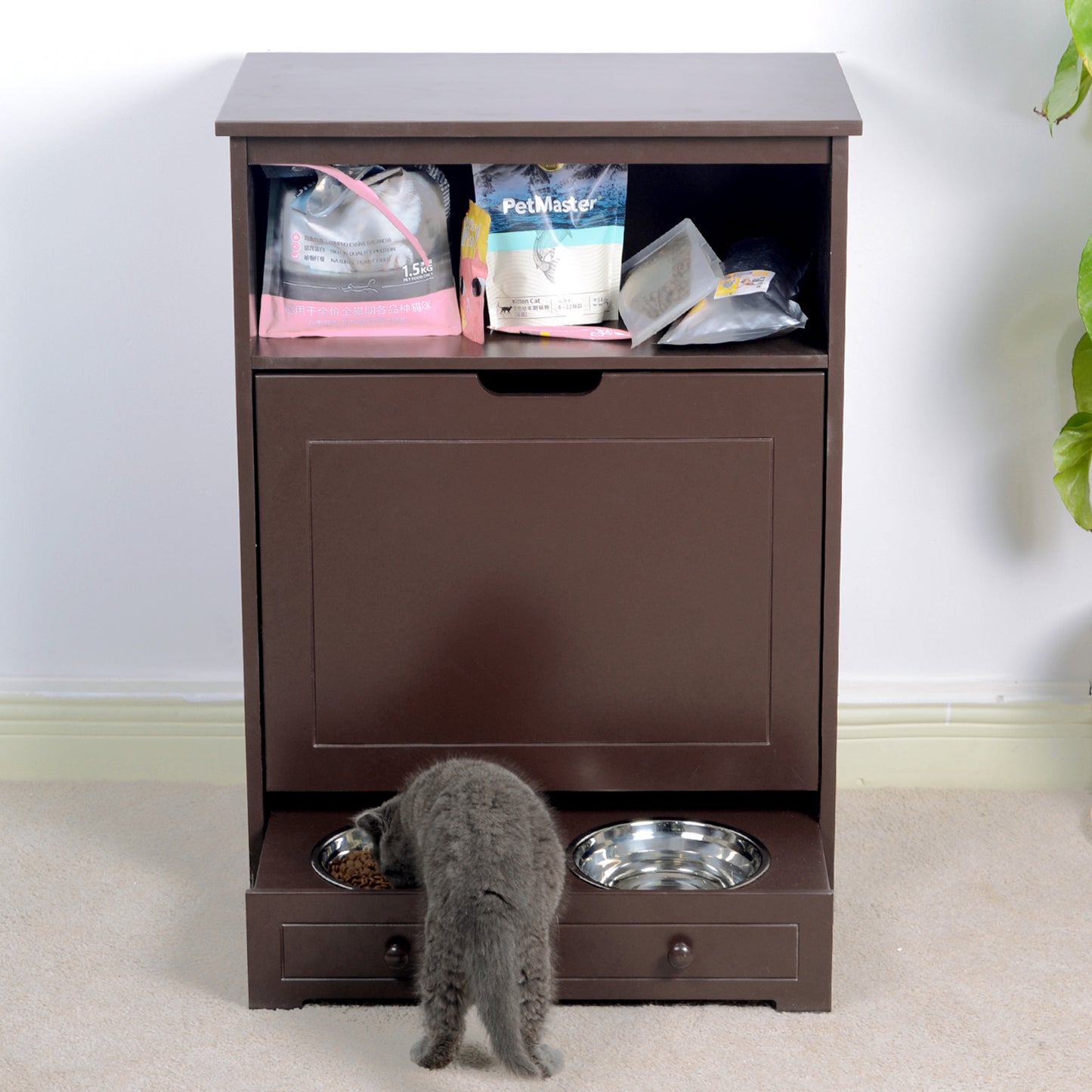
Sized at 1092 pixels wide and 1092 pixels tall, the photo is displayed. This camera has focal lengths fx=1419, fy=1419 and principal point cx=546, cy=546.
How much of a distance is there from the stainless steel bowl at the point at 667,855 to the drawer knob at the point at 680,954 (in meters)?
0.10

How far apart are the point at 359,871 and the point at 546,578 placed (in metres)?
0.36

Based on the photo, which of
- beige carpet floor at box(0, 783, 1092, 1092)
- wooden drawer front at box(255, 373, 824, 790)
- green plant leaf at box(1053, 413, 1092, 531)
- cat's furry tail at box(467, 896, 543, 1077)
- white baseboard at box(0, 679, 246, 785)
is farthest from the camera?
white baseboard at box(0, 679, 246, 785)

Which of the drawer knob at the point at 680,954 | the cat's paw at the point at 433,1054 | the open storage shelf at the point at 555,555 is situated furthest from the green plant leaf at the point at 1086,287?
the cat's paw at the point at 433,1054

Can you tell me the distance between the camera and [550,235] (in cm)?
147

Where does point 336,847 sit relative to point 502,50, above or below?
below

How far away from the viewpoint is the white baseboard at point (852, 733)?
1907mm

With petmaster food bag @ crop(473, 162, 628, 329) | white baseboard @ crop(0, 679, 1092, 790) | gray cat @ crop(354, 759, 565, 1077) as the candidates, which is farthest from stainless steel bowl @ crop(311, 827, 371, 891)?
petmaster food bag @ crop(473, 162, 628, 329)

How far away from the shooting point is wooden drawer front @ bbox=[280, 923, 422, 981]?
4.59ft

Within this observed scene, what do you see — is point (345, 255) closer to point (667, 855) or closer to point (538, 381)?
point (538, 381)

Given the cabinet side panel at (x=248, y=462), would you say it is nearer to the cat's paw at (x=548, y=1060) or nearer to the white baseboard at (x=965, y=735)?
the cat's paw at (x=548, y=1060)

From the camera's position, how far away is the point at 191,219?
175 cm

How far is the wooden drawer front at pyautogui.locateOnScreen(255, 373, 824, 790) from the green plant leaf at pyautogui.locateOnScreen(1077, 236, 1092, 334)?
13.8 inches

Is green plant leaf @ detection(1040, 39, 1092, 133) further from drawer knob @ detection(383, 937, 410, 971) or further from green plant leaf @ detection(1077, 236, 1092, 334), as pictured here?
drawer knob @ detection(383, 937, 410, 971)

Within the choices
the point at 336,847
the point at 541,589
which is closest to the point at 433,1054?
the point at 336,847
